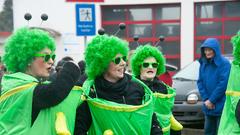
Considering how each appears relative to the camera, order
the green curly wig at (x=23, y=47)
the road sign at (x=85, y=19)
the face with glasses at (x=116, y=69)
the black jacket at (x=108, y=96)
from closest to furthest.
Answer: the green curly wig at (x=23, y=47)
the black jacket at (x=108, y=96)
the face with glasses at (x=116, y=69)
the road sign at (x=85, y=19)

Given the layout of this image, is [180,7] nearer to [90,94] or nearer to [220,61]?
[220,61]

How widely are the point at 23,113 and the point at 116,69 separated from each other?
0.84m

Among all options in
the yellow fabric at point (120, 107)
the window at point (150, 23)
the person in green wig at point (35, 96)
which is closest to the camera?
the person in green wig at point (35, 96)

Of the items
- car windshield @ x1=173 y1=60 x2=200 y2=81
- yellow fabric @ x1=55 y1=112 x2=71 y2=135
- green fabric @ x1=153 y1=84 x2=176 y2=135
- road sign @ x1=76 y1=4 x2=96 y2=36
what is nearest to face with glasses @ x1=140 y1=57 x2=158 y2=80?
green fabric @ x1=153 y1=84 x2=176 y2=135

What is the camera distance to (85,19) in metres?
7.82

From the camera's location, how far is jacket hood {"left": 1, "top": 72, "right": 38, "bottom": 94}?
307 cm

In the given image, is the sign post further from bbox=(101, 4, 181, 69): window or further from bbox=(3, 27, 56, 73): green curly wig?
bbox=(101, 4, 181, 69): window

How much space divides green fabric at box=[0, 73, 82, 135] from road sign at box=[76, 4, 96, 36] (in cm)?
469

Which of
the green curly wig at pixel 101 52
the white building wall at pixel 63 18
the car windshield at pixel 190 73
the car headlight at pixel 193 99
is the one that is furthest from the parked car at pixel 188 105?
the white building wall at pixel 63 18

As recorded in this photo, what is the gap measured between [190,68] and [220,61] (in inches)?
107

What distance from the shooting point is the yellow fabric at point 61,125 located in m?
3.02

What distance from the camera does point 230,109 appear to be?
359 centimetres

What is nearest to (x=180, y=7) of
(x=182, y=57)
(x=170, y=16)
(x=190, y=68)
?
(x=170, y=16)

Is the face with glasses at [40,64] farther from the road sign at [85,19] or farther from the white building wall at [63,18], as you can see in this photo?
the white building wall at [63,18]
